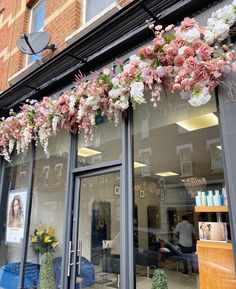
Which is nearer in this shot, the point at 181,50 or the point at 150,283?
the point at 181,50

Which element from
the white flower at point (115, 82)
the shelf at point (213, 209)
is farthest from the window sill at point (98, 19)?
the shelf at point (213, 209)

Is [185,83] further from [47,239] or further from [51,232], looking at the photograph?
[47,239]

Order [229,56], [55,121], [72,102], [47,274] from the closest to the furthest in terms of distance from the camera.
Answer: [229,56]
[72,102]
[55,121]
[47,274]

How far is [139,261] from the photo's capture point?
3633 mm

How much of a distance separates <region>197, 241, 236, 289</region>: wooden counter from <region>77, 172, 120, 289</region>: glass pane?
1060 mm

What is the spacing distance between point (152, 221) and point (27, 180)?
106 inches

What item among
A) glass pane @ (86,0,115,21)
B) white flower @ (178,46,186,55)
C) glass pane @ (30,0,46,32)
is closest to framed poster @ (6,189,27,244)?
glass pane @ (86,0,115,21)

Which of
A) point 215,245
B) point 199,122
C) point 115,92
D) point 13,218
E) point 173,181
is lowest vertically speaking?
point 215,245

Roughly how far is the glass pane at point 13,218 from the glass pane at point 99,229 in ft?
5.29

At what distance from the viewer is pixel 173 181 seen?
6.62m

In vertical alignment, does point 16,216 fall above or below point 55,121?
below

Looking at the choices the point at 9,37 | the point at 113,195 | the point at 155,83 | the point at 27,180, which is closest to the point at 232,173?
the point at 155,83

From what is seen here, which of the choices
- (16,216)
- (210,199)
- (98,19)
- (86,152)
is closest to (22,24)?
(98,19)

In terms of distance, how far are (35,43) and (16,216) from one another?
11.2 feet
